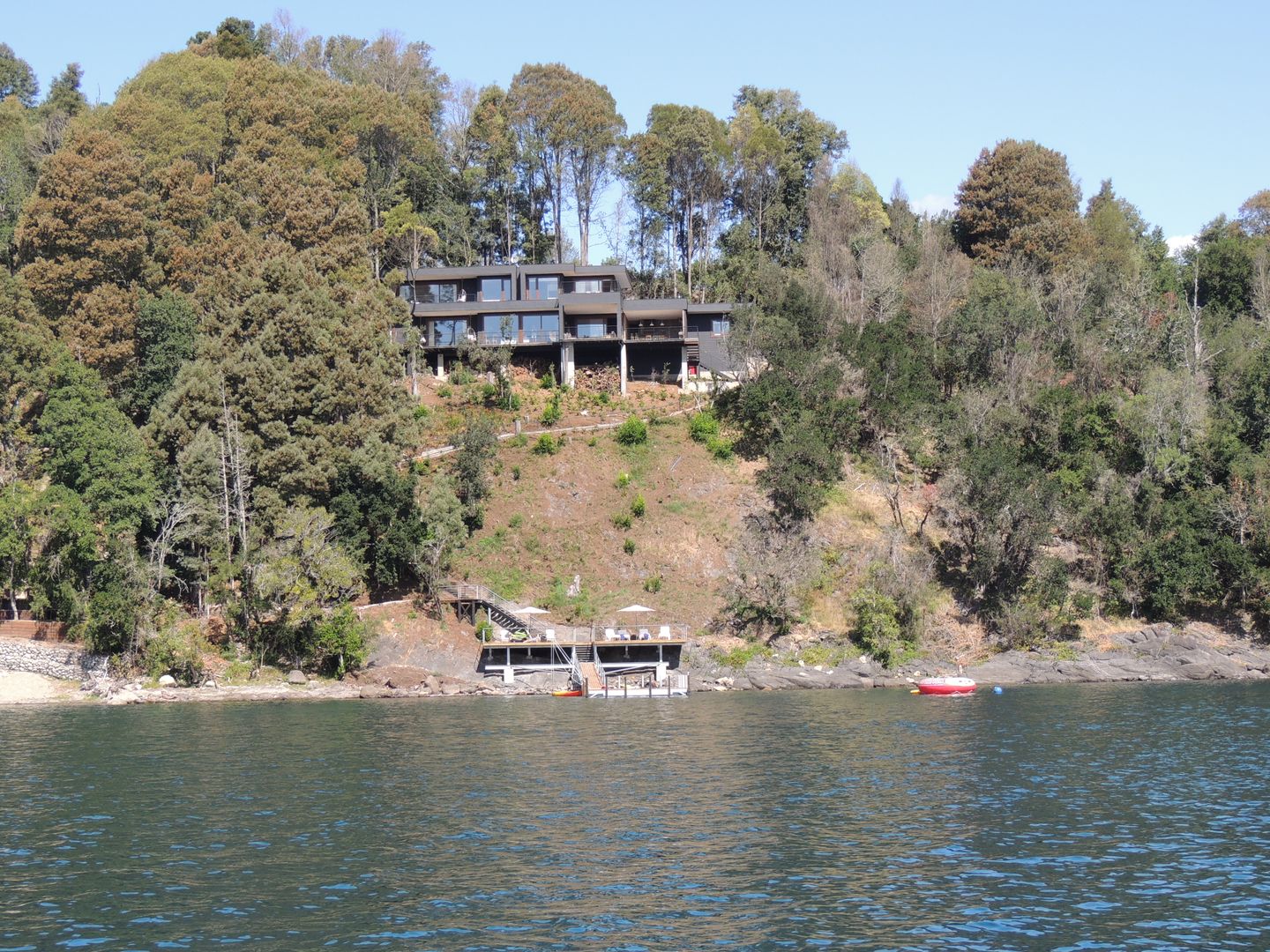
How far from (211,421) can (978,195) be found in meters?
69.0

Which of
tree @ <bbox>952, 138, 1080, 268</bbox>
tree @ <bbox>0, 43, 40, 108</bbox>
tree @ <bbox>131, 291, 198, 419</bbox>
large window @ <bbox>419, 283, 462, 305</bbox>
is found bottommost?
tree @ <bbox>131, 291, 198, 419</bbox>

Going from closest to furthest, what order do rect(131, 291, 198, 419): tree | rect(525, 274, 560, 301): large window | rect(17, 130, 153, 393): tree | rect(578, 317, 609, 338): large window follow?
1. rect(131, 291, 198, 419): tree
2. rect(17, 130, 153, 393): tree
3. rect(578, 317, 609, 338): large window
4. rect(525, 274, 560, 301): large window

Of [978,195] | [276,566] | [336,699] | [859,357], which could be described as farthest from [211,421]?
[978,195]

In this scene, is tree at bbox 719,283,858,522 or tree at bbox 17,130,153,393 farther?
tree at bbox 17,130,153,393

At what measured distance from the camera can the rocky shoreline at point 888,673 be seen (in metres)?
64.9

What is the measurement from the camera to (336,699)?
2539 inches

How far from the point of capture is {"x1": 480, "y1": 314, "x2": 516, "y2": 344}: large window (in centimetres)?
9682

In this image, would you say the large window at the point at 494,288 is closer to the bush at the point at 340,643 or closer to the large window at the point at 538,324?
the large window at the point at 538,324

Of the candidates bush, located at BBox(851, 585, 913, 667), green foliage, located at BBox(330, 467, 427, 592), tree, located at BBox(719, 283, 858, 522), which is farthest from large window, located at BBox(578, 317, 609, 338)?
bush, located at BBox(851, 585, 913, 667)

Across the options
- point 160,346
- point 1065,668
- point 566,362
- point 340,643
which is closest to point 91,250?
point 160,346

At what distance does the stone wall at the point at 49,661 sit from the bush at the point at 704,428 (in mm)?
42017

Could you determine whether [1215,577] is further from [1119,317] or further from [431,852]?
[431,852]

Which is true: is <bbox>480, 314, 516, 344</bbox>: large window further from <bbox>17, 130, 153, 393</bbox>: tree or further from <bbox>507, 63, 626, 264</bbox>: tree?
<bbox>17, 130, 153, 393</bbox>: tree

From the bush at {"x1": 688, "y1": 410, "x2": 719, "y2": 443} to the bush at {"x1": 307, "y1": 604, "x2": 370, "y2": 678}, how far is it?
2991 cm
